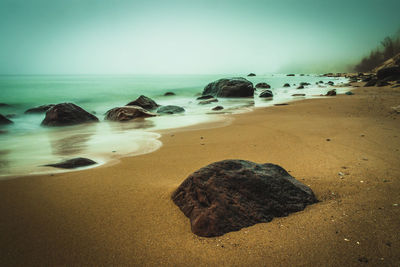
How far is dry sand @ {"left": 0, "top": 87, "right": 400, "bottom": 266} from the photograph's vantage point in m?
1.42

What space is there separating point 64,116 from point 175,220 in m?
7.57

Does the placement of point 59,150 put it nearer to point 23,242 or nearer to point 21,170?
point 21,170

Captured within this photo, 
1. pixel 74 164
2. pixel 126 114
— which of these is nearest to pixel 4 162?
pixel 74 164

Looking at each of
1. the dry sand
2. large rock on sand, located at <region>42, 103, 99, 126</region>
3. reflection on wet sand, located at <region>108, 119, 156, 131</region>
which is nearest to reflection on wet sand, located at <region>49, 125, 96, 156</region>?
reflection on wet sand, located at <region>108, 119, 156, 131</region>

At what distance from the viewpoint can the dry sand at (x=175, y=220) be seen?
4.65ft

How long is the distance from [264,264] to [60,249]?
4.31ft

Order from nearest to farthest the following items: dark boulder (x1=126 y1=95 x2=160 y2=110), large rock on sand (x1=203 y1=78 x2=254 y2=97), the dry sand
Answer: the dry sand → dark boulder (x1=126 y1=95 x2=160 y2=110) → large rock on sand (x1=203 y1=78 x2=254 y2=97)

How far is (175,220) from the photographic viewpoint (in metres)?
1.78

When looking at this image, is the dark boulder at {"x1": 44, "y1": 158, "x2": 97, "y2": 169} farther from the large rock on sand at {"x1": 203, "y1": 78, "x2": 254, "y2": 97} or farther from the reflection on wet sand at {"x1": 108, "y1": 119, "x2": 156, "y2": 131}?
the large rock on sand at {"x1": 203, "y1": 78, "x2": 254, "y2": 97}

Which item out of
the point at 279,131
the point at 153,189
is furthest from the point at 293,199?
the point at 279,131

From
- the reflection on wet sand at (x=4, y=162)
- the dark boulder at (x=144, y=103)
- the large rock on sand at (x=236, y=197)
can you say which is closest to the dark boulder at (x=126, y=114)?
the dark boulder at (x=144, y=103)

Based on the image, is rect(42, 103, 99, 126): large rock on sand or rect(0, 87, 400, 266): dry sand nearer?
rect(0, 87, 400, 266): dry sand

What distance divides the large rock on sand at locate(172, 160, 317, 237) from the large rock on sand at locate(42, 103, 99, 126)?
23.5 ft

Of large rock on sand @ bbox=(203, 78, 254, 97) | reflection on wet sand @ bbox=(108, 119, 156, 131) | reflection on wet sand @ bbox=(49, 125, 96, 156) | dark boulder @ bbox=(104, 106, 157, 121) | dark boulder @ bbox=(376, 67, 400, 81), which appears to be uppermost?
dark boulder @ bbox=(376, 67, 400, 81)
